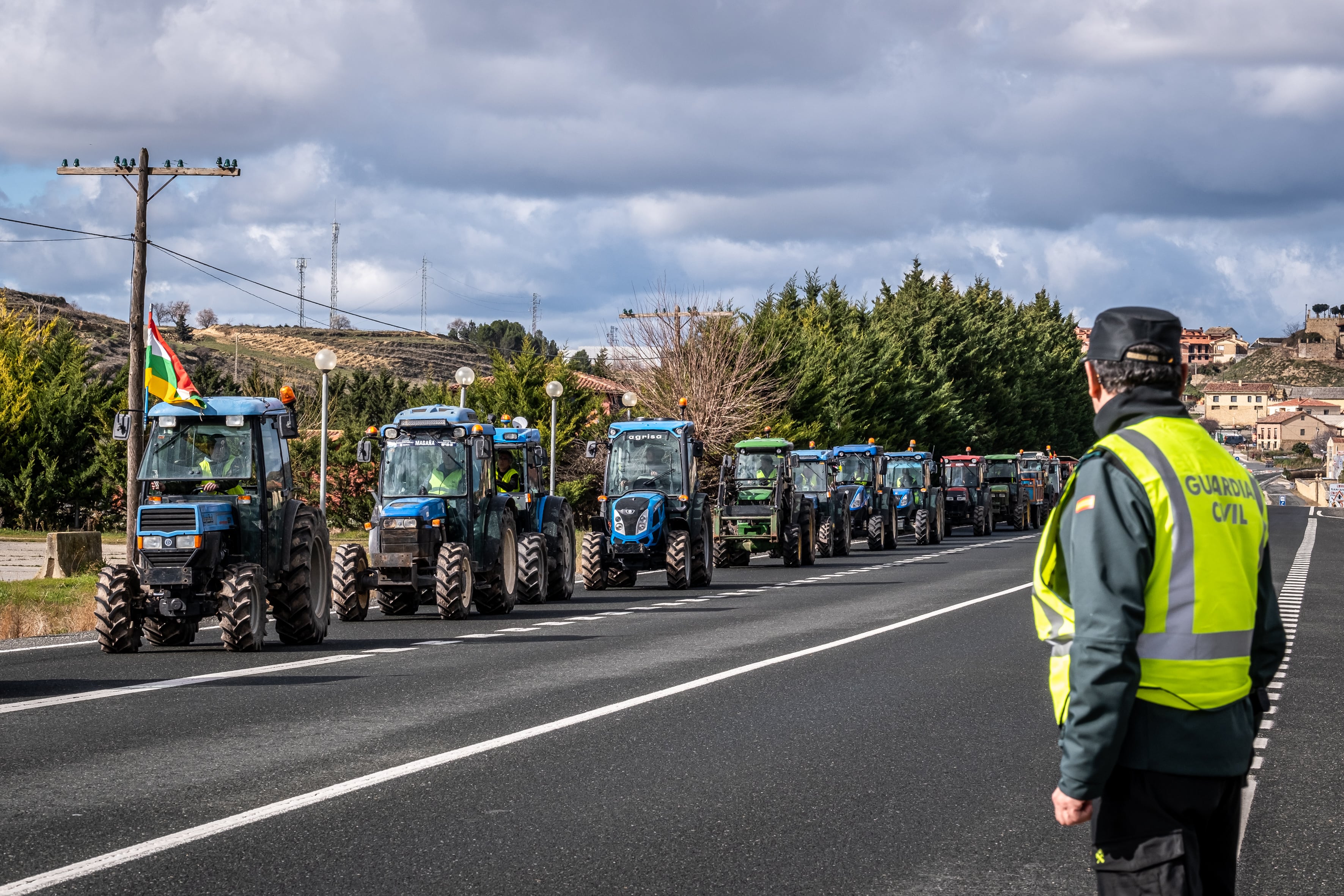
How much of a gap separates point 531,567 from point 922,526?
25099 millimetres

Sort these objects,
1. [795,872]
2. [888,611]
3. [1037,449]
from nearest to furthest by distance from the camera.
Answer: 1. [795,872]
2. [888,611]
3. [1037,449]

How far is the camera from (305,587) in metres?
16.2

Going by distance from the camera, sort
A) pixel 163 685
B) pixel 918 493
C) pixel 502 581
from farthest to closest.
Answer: pixel 918 493 → pixel 502 581 → pixel 163 685

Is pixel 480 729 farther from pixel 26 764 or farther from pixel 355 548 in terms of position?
pixel 355 548

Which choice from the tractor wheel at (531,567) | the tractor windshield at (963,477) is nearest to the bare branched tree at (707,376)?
the tractor windshield at (963,477)

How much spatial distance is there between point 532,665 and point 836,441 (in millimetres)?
47598

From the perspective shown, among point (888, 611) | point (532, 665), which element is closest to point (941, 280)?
point (888, 611)

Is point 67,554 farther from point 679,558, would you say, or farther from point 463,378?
point 679,558

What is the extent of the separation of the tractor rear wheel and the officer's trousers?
1625 inches

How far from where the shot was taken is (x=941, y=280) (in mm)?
90250

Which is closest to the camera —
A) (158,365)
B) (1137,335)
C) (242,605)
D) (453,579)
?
(1137,335)

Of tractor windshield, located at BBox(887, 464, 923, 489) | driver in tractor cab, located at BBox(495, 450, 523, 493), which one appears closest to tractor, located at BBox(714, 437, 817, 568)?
driver in tractor cab, located at BBox(495, 450, 523, 493)

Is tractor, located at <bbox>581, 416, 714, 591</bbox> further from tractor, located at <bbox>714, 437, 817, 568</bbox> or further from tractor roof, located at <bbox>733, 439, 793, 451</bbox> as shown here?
tractor roof, located at <bbox>733, 439, 793, 451</bbox>

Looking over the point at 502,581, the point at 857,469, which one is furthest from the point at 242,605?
the point at 857,469
